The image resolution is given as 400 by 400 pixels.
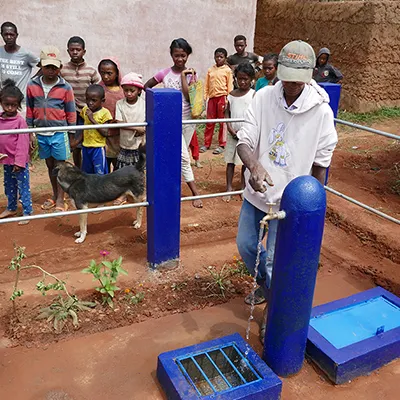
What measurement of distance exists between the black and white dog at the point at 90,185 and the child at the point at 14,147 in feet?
1.13

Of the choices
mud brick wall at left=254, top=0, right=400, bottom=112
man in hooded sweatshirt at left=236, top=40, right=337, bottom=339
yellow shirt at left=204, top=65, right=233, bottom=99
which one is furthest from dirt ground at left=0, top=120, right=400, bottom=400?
mud brick wall at left=254, top=0, right=400, bottom=112

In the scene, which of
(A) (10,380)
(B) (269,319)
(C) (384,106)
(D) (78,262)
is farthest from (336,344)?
(C) (384,106)

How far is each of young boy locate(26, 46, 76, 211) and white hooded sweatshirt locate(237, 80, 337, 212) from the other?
2383mm

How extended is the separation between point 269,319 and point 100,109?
9.26 feet

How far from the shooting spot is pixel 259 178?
2.33 meters

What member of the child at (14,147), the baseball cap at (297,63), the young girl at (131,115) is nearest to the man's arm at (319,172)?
the baseball cap at (297,63)

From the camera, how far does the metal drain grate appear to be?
2434 mm

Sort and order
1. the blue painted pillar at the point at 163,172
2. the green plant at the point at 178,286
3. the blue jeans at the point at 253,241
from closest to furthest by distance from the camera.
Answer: the blue jeans at the point at 253,241, the blue painted pillar at the point at 163,172, the green plant at the point at 178,286

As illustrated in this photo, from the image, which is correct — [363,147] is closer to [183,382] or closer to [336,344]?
[336,344]

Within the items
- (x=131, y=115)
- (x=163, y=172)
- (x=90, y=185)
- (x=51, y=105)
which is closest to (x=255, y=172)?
(x=163, y=172)

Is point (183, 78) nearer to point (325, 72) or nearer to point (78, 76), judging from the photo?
point (78, 76)

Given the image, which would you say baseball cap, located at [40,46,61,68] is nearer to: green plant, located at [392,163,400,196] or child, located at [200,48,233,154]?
child, located at [200,48,233,154]

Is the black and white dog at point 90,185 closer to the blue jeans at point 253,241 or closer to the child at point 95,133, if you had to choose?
the child at point 95,133

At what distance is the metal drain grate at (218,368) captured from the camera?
243cm
